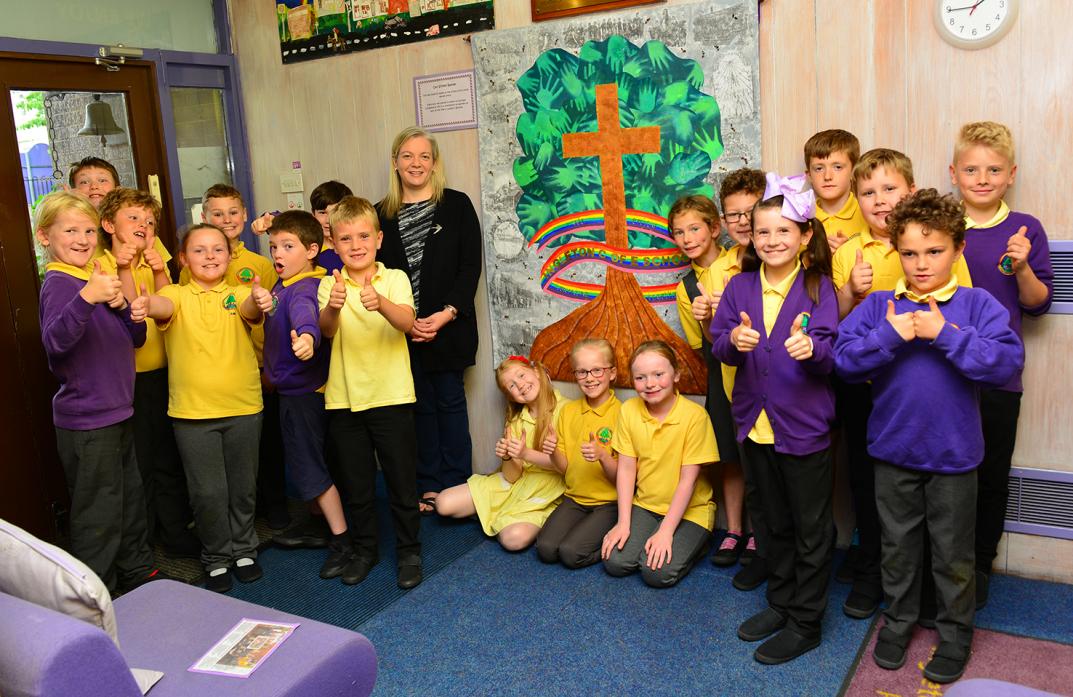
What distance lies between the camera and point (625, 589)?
9.30 ft

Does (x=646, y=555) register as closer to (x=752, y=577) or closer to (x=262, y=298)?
(x=752, y=577)

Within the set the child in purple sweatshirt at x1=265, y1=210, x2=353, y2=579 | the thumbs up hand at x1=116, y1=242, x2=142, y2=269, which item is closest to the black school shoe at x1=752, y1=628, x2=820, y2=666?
the child in purple sweatshirt at x1=265, y1=210, x2=353, y2=579

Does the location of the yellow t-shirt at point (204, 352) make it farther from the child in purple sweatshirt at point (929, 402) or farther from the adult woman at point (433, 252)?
the child in purple sweatshirt at point (929, 402)

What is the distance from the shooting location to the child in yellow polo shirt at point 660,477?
2877mm

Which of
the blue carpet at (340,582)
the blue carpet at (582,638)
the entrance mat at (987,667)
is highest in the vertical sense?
the entrance mat at (987,667)

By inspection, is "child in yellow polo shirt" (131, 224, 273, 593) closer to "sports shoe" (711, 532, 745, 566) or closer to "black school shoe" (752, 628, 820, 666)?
"sports shoe" (711, 532, 745, 566)

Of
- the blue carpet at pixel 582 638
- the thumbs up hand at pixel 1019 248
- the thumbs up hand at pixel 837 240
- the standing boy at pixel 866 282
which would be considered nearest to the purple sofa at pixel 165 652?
the blue carpet at pixel 582 638

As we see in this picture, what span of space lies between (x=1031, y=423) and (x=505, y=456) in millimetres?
1711

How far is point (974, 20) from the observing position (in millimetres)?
2551

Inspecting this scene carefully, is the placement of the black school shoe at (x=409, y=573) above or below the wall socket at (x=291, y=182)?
below

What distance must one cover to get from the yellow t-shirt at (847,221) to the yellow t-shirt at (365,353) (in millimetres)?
1352

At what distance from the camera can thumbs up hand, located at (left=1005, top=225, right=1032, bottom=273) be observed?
7.82 feet

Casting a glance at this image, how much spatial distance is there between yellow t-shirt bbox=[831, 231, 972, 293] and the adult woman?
1.47m

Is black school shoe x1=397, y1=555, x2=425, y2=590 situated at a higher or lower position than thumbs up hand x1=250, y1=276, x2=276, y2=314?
lower
